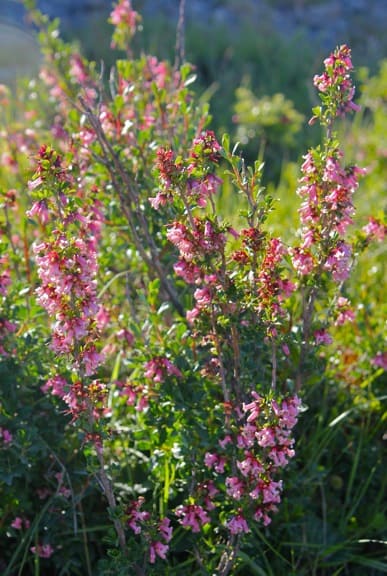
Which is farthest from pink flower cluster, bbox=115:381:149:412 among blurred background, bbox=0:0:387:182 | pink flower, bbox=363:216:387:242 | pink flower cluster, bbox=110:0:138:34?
blurred background, bbox=0:0:387:182

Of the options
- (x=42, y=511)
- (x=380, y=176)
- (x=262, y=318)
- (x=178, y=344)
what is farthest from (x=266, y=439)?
(x=380, y=176)

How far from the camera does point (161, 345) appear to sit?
215 cm

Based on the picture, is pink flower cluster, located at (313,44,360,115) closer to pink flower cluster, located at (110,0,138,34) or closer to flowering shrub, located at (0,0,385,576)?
flowering shrub, located at (0,0,385,576)

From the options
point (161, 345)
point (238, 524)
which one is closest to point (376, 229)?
point (161, 345)

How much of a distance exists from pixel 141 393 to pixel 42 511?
41cm

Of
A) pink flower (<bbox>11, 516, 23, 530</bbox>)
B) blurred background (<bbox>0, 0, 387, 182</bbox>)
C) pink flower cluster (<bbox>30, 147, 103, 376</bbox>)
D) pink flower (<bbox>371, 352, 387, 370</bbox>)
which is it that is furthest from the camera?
blurred background (<bbox>0, 0, 387, 182</bbox>)

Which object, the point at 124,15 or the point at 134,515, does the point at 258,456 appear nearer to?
the point at 134,515

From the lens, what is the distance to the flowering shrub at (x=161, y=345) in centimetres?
175

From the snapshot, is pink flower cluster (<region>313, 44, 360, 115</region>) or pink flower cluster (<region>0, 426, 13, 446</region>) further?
pink flower cluster (<region>0, 426, 13, 446</region>)

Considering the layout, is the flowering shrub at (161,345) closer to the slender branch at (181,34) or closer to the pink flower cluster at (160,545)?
the pink flower cluster at (160,545)

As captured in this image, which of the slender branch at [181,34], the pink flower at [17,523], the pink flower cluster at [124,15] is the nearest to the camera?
the pink flower at [17,523]

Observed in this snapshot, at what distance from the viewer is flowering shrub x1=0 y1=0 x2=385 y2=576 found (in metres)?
1.75

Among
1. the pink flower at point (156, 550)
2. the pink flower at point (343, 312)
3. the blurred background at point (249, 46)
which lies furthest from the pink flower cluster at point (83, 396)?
the blurred background at point (249, 46)

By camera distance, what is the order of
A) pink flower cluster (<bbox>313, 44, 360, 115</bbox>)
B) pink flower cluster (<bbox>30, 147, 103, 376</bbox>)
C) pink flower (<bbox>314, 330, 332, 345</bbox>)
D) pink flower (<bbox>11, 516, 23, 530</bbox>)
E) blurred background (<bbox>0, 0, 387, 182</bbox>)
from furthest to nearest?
blurred background (<bbox>0, 0, 387, 182</bbox>) → pink flower (<bbox>11, 516, 23, 530</bbox>) → pink flower (<bbox>314, 330, 332, 345</bbox>) → pink flower cluster (<bbox>313, 44, 360, 115</bbox>) → pink flower cluster (<bbox>30, 147, 103, 376</bbox>)
